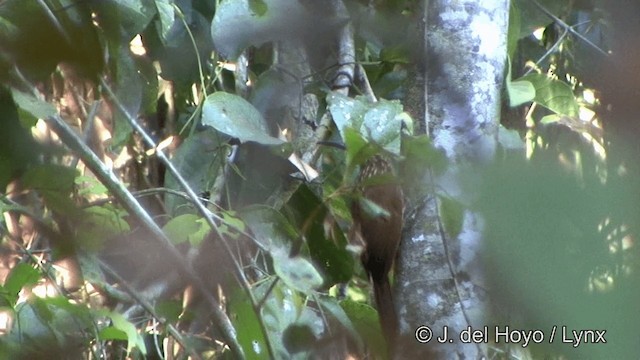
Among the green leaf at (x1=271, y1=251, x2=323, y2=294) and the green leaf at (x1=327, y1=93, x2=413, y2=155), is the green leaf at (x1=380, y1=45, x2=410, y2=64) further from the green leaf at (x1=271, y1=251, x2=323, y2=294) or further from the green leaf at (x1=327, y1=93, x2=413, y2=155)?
the green leaf at (x1=271, y1=251, x2=323, y2=294)

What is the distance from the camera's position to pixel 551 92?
1420mm

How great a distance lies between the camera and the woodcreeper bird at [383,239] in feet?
3.14

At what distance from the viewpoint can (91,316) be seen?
1066 mm

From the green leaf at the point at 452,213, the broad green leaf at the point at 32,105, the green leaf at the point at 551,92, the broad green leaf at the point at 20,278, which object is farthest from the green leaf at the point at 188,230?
the green leaf at the point at 551,92

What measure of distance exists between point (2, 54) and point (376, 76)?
0.98m

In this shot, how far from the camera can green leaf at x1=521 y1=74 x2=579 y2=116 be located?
54.9 inches

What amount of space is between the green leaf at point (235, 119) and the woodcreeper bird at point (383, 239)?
20cm

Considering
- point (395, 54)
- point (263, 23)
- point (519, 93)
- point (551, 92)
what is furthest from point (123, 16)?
point (551, 92)

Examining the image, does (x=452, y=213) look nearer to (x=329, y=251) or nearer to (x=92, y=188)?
(x=329, y=251)

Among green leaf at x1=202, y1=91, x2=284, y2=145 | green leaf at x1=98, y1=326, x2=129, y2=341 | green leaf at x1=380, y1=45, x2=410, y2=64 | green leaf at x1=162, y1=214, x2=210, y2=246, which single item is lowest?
green leaf at x1=98, y1=326, x2=129, y2=341

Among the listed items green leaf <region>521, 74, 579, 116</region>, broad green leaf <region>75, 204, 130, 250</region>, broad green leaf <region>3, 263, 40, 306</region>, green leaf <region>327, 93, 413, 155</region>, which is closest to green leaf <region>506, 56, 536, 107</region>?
green leaf <region>521, 74, 579, 116</region>

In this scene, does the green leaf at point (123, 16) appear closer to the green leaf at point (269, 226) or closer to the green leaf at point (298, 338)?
the green leaf at point (269, 226)

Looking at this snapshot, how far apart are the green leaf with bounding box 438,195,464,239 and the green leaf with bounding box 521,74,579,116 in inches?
26.5

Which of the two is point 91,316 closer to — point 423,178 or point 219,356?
point 219,356
